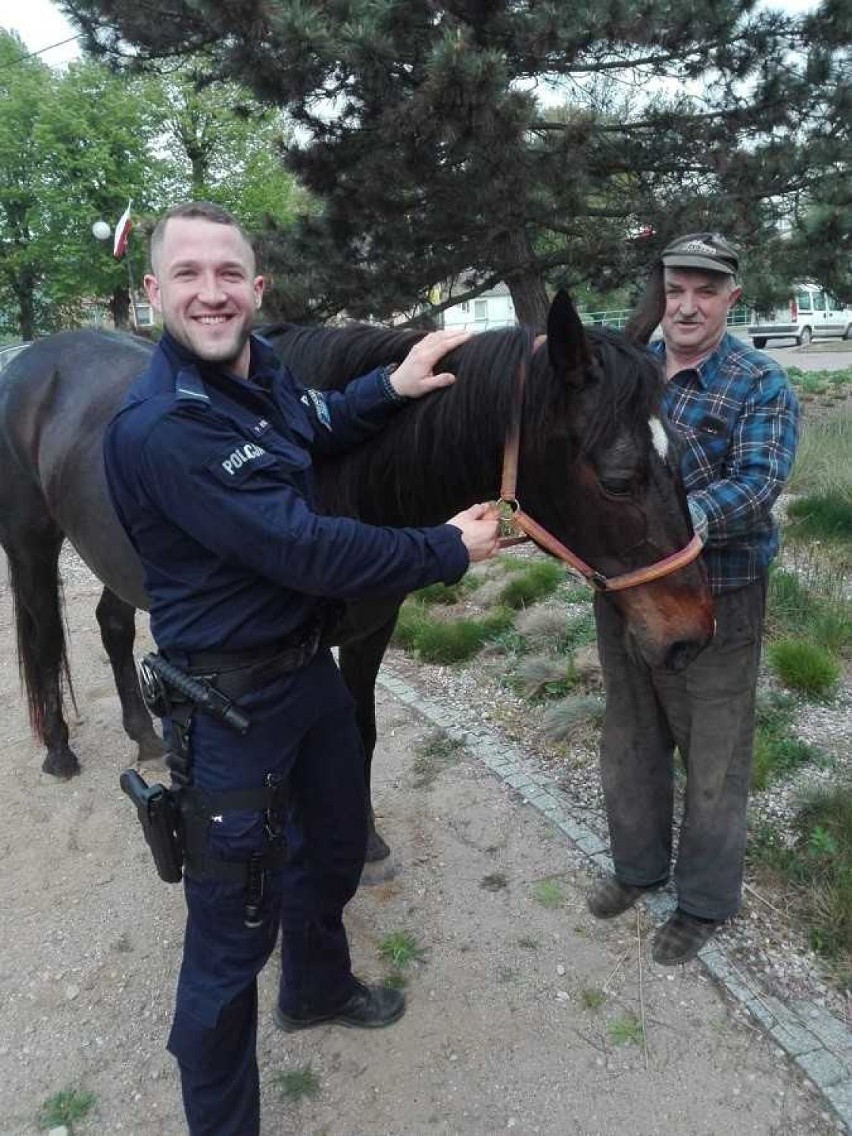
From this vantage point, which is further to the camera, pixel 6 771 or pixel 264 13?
pixel 264 13

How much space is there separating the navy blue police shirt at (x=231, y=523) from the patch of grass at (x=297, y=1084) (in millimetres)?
1326

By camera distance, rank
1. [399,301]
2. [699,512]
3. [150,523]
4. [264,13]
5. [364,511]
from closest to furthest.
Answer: [150,523] < [699,512] < [364,511] < [264,13] < [399,301]

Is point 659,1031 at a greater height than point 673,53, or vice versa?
point 673,53

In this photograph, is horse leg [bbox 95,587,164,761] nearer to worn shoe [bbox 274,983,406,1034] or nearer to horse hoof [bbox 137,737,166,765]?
horse hoof [bbox 137,737,166,765]

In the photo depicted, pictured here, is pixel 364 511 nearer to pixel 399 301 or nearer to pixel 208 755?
pixel 208 755

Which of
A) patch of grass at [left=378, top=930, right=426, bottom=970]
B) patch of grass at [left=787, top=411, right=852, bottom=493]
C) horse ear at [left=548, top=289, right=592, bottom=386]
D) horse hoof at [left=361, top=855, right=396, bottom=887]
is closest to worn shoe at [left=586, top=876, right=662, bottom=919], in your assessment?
patch of grass at [left=378, top=930, right=426, bottom=970]

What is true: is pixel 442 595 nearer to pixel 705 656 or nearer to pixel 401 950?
pixel 401 950

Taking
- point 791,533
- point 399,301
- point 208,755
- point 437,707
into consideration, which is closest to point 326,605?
point 208,755

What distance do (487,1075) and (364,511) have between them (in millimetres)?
1600

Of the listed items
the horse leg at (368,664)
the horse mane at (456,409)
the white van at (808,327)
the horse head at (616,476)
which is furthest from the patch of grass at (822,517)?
the white van at (808,327)

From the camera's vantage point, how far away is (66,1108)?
6.91 feet

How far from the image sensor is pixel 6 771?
13.0 ft

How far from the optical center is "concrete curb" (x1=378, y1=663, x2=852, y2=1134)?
6.69 feet

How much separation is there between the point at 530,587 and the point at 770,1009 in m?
3.35
